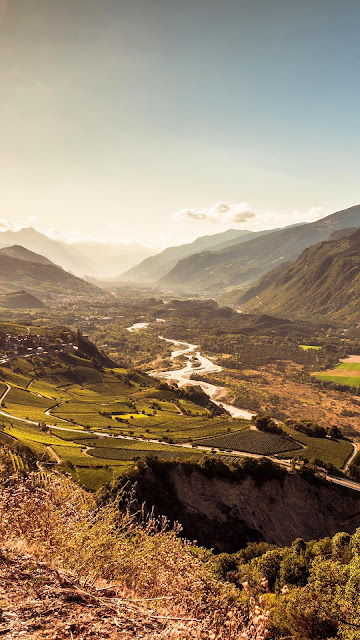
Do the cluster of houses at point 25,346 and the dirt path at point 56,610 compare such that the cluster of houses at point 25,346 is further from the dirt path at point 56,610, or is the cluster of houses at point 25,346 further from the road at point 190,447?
the dirt path at point 56,610

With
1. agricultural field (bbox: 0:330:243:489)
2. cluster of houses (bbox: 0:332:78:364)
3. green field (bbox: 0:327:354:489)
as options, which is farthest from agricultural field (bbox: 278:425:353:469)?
cluster of houses (bbox: 0:332:78:364)

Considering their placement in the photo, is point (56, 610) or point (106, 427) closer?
point (56, 610)

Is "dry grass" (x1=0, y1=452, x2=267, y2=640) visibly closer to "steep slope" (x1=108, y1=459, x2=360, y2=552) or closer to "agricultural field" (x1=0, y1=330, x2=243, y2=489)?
"steep slope" (x1=108, y1=459, x2=360, y2=552)

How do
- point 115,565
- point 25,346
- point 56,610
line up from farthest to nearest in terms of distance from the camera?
1. point 25,346
2. point 115,565
3. point 56,610

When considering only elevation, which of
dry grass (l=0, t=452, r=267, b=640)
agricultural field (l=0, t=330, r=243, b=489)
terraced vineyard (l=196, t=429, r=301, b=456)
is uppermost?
dry grass (l=0, t=452, r=267, b=640)

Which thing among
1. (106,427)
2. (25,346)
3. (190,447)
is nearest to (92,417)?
(106,427)

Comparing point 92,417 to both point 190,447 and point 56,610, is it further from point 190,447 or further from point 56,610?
point 56,610

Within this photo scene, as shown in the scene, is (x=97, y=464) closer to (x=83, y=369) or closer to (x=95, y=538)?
(x=95, y=538)

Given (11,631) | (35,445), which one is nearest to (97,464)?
(35,445)
